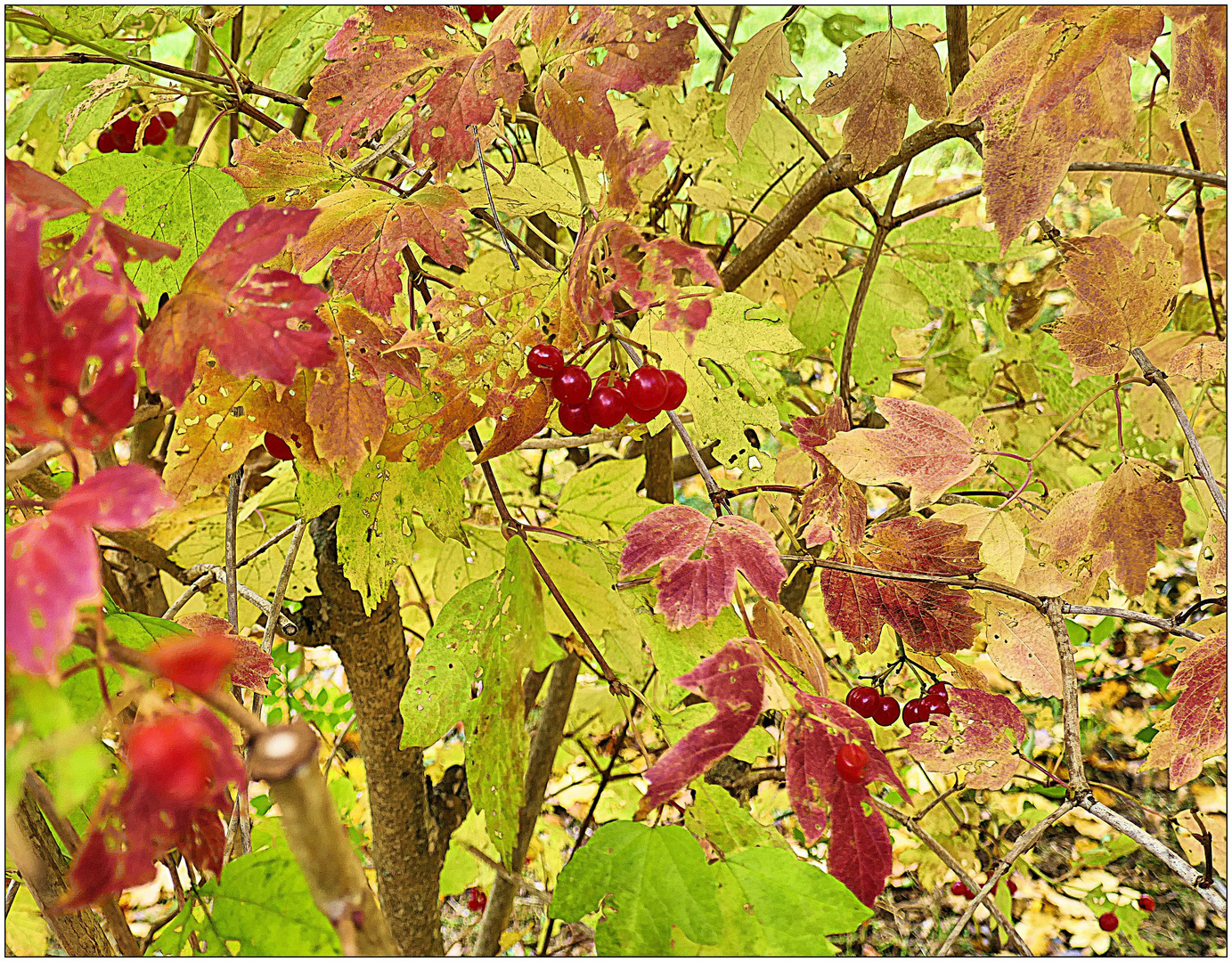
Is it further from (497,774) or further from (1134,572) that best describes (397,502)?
(1134,572)

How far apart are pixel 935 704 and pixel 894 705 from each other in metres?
0.04

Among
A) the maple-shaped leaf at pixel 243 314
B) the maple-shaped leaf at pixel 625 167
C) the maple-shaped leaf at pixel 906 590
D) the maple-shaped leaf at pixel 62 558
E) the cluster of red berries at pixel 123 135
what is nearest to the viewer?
the maple-shaped leaf at pixel 62 558

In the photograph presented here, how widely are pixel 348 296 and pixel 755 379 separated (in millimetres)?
347

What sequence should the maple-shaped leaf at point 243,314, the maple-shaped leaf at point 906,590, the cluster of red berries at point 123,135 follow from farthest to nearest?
1. the cluster of red berries at point 123,135
2. the maple-shaped leaf at point 906,590
3. the maple-shaped leaf at point 243,314

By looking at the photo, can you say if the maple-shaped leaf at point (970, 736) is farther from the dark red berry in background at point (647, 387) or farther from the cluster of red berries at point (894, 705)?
the dark red berry in background at point (647, 387)

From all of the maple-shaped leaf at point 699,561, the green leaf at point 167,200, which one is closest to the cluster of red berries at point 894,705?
the maple-shaped leaf at point 699,561

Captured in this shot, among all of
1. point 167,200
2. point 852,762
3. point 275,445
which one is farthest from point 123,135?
point 852,762

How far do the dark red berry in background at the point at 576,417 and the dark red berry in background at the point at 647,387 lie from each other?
0.03 m

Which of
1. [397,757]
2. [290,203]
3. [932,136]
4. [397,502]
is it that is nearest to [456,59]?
[290,203]

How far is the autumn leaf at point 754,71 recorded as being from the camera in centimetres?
71

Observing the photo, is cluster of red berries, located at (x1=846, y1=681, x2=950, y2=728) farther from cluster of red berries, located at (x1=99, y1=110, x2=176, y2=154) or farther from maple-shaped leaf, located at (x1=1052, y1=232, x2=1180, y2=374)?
cluster of red berries, located at (x1=99, y1=110, x2=176, y2=154)

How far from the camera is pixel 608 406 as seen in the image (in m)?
0.54

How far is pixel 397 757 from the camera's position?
3.24 feet

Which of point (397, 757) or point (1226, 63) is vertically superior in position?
point (1226, 63)
